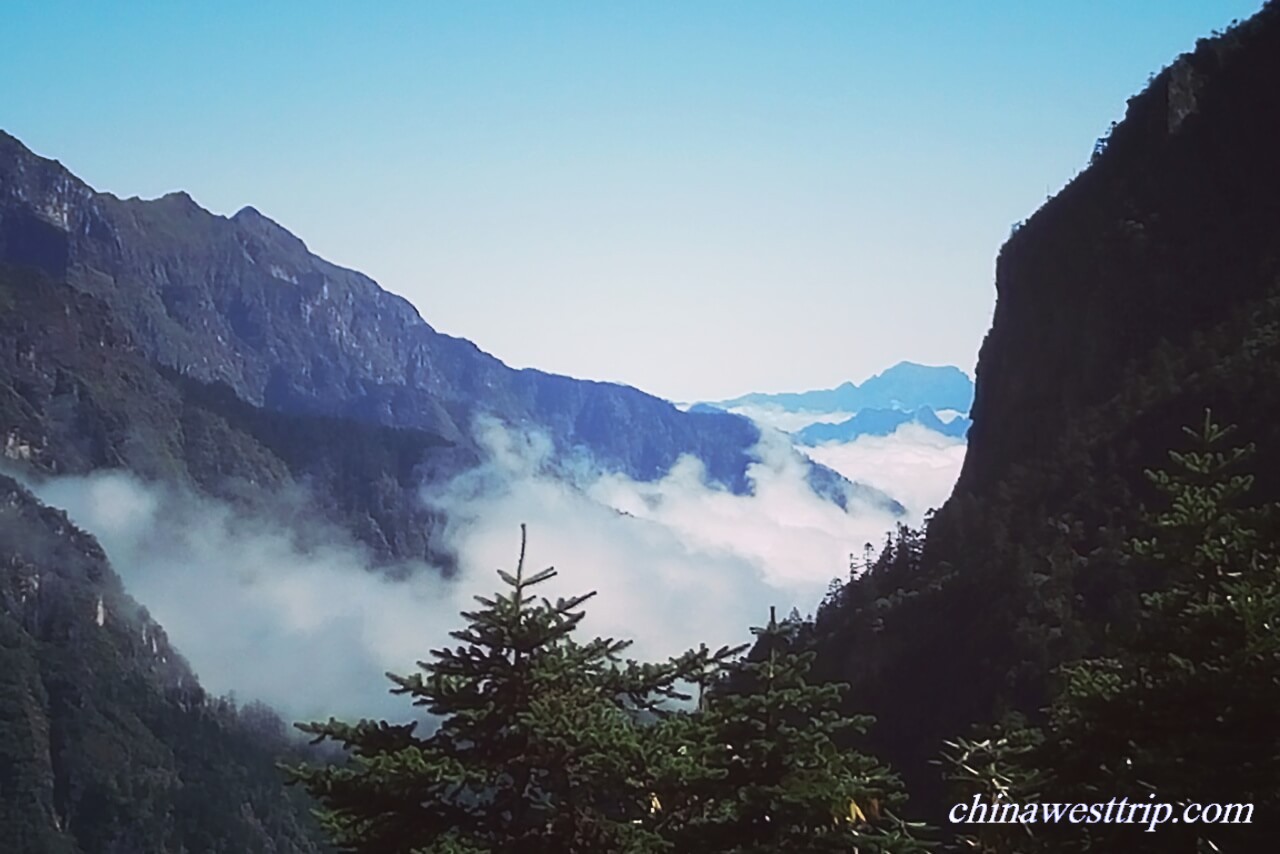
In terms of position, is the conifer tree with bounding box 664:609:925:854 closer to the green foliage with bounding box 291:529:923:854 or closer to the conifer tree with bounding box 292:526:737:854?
the green foliage with bounding box 291:529:923:854

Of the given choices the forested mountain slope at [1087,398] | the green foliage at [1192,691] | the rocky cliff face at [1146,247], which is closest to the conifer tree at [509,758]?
the green foliage at [1192,691]

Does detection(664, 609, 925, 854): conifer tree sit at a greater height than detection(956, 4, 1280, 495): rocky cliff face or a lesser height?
lesser

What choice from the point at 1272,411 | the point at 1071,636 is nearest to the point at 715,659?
the point at 1071,636

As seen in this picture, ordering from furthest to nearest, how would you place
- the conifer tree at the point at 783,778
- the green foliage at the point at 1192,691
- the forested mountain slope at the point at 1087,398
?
the forested mountain slope at the point at 1087,398, the conifer tree at the point at 783,778, the green foliage at the point at 1192,691

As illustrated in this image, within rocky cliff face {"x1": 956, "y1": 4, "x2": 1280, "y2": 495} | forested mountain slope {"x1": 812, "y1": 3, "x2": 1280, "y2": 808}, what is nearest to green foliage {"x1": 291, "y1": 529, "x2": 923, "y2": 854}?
forested mountain slope {"x1": 812, "y1": 3, "x2": 1280, "y2": 808}

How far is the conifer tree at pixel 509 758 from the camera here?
14.4 meters

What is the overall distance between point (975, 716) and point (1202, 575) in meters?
87.6

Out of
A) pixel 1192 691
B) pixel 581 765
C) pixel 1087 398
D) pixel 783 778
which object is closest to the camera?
pixel 1192 691

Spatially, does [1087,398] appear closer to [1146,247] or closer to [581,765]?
[1146,247]

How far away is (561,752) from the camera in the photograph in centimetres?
1458

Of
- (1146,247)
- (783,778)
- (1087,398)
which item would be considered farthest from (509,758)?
(1146,247)

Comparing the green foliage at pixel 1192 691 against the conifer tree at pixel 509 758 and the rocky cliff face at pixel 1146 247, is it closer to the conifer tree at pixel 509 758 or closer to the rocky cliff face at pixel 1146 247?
the conifer tree at pixel 509 758

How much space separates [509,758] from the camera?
14.9m

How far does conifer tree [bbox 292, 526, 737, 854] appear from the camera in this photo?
14414 mm
